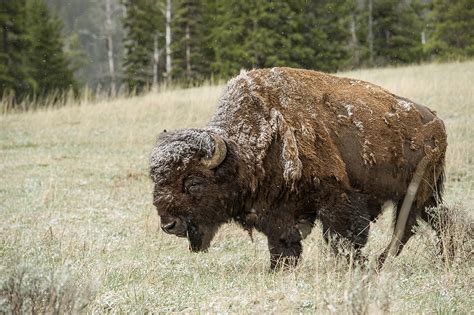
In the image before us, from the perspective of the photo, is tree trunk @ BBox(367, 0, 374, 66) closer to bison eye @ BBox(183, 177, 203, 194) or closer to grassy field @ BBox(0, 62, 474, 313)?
grassy field @ BBox(0, 62, 474, 313)

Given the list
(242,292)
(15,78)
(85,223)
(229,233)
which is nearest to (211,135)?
(242,292)

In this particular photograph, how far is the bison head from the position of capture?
5188 mm

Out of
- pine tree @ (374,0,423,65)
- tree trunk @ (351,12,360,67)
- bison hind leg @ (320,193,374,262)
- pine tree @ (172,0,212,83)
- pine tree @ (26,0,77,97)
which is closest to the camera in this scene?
bison hind leg @ (320,193,374,262)

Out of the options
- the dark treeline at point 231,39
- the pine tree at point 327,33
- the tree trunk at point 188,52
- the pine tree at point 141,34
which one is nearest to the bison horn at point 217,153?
the dark treeline at point 231,39

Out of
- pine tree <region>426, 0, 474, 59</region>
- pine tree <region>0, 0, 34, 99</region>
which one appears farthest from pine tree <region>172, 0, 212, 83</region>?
pine tree <region>426, 0, 474, 59</region>

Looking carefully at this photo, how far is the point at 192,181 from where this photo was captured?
5.30 m

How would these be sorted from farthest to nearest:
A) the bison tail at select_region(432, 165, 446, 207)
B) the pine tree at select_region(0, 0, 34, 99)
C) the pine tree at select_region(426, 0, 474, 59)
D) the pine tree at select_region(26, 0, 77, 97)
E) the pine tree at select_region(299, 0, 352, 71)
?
the pine tree at select_region(426, 0, 474, 59)
the pine tree at select_region(26, 0, 77, 97)
the pine tree at select_region(299, 0, 352, 71)
the pine tree at select_region(0, 0, 34, 99)
the bison tail at select_region(432, 165, 446, 207)

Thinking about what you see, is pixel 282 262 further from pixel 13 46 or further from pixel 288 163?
pixel 13 46

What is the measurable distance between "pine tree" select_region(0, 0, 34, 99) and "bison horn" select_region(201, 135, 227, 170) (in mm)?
27159

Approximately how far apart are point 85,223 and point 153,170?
3907 millimetres

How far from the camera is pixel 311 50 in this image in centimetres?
3706

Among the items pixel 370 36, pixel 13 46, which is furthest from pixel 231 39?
pixel 13 46

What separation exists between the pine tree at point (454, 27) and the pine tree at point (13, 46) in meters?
25.7

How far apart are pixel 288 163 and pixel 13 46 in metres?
30.8
